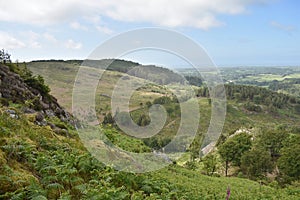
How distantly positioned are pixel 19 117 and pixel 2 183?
320 inches

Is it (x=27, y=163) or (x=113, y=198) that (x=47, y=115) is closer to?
(x=27, y=163)

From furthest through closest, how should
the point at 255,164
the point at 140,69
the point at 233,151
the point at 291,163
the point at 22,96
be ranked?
the point at 233,151
the point at 255,164
the point at 291,163
the point at 22,96
the point at 140,69

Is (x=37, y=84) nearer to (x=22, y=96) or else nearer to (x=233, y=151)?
(x=22, y=96)

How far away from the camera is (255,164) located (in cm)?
5862

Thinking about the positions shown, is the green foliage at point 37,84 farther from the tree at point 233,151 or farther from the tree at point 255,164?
the tree at point 233,151

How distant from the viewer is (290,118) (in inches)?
7653

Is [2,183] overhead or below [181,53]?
below

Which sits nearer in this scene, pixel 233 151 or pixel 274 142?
pixel 233 151

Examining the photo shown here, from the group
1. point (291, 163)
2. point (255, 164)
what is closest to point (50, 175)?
point (291, 163)

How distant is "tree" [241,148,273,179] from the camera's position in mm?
58406

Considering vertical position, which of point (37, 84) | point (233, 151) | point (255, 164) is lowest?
point (255, 164)

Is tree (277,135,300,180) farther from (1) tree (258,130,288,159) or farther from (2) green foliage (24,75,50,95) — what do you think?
(2) green foliage (24,75,50,95)

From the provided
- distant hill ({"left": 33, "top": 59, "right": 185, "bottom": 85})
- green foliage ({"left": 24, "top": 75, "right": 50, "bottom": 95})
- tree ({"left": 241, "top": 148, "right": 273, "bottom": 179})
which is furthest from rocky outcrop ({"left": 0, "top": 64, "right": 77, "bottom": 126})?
tree ({"left": 241, "top": 148, "right": 273, "bottom": 179})

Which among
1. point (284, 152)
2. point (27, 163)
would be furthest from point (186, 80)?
point (284, 152)
